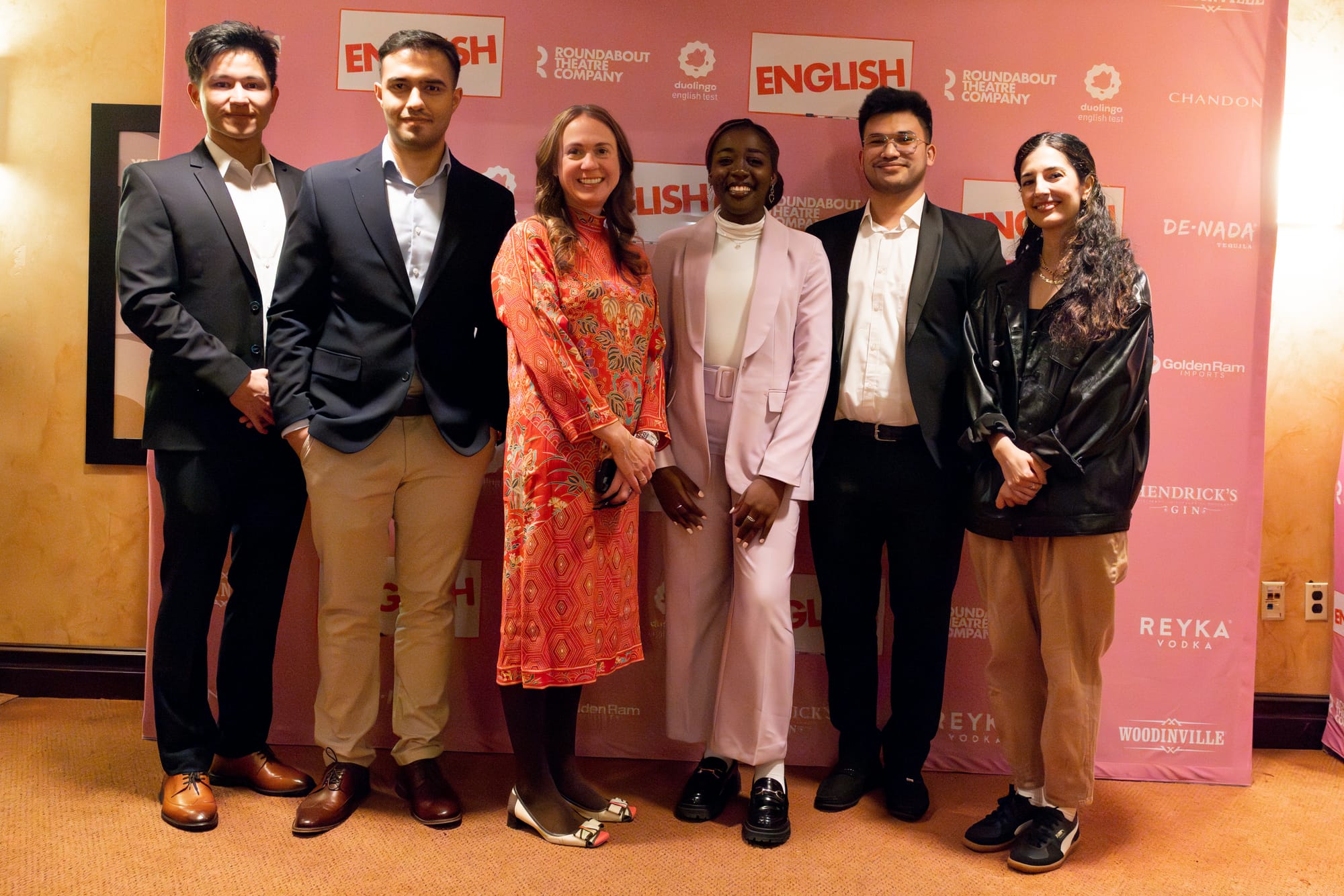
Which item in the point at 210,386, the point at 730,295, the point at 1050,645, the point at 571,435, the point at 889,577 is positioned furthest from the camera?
the point at 889,577

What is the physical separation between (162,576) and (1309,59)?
4215 millimetres

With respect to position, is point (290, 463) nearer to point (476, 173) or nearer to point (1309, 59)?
point (476, 173)

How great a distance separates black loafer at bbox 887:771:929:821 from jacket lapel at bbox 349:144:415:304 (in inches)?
78.7

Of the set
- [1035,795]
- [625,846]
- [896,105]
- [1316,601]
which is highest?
[896,105]

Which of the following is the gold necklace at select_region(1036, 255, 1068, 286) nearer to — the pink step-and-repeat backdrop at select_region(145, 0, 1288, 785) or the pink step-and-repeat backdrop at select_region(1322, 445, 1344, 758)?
the pink step-and-repeat backdrop at select_region(145, 0, 1288, 785)

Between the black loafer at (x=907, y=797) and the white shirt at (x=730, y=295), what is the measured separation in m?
1.35

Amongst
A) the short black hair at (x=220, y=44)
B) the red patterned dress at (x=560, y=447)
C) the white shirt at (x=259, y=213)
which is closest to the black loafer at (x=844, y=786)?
the red patterned dress at (x=560, y=447)

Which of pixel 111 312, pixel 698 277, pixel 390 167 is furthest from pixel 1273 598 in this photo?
pixel 111 312

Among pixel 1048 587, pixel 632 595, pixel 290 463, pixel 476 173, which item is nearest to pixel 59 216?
pixel 290 463

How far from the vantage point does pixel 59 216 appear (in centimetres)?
334

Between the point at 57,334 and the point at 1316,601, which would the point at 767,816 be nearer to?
the point at 1316,601

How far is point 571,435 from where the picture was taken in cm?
227

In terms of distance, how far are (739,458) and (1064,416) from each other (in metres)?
0.85

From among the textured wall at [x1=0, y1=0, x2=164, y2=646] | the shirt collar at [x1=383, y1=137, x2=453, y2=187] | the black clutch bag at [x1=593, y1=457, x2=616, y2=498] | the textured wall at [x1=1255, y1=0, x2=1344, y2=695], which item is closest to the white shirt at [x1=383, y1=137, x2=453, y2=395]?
the shirt collar at [x1=383, y1=137, x2=453, y2=187]
